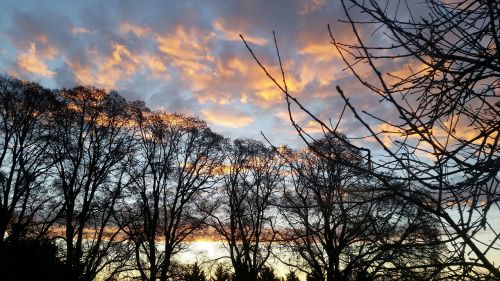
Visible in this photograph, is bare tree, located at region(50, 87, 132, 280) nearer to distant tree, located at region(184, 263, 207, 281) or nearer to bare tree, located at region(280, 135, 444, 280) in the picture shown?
distant tree, located at region(184, 263, 207, 281)

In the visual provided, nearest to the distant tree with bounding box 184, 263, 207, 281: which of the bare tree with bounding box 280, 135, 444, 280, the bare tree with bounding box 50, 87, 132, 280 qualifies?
the bare tree with bounding box 50, 87, 132, 280

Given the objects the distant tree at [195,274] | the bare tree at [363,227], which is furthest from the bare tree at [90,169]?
the bare tree at [363,227]

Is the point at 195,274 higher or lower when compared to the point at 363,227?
higher

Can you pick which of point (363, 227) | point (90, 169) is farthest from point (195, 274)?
point (363, 227)

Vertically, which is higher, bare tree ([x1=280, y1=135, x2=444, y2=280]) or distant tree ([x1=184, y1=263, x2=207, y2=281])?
distant tree ([x1=184, y1=263, x2=207, y2=281])

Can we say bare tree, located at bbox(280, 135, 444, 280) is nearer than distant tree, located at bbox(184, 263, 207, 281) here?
Yes

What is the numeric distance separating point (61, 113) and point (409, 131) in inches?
805

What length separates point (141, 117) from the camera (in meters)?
22.4

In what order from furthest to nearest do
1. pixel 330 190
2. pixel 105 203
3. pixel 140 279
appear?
pixel 140 279, pixel 105 203, pixel 330 190

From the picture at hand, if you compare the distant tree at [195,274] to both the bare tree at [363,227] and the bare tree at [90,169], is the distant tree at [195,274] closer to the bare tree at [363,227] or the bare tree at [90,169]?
the bare tree at [90,169]

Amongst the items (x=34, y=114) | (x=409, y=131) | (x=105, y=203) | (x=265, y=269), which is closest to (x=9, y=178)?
(x=34, y=114)

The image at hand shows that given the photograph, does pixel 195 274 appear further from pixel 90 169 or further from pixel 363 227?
pixel 363 227

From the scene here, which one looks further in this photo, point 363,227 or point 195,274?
point 195,274

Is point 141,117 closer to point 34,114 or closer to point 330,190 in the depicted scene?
point 34,114
